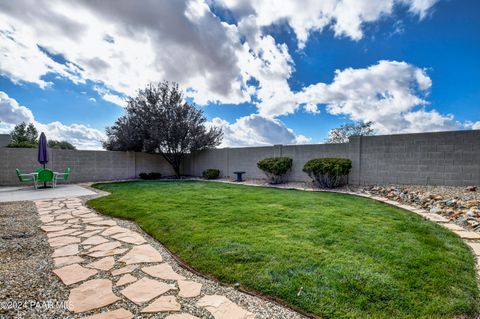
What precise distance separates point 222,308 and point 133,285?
3.01 feet

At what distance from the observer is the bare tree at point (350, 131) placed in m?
19.5

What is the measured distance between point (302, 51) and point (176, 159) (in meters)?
9.54

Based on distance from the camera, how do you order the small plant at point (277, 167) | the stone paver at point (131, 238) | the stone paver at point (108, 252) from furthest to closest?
the small plant at point (277, 167) < the stone paver at point (131, 238) < the stone paver at point (108, 252)

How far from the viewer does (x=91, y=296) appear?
195 cm

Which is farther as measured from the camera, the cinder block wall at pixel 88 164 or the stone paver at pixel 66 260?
the cinder block wall at pixel 88 164

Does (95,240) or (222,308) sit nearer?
(222,308)

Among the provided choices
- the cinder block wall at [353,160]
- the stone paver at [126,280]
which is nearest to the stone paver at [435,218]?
the cinder block wall at [353,160]

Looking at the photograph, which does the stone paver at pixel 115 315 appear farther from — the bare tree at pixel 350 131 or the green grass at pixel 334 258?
the bare tree at pixel 350 131

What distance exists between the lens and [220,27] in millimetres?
8078

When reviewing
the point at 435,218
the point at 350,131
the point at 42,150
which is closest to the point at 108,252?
the point at 435,218

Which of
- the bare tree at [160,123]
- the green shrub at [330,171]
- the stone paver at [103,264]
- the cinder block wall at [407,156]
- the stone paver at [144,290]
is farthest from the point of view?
the bare tree at [160,123]

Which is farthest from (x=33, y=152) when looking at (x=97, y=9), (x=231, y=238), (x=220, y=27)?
(x=231, y=238)

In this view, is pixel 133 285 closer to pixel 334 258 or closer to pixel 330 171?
pixel 334 258

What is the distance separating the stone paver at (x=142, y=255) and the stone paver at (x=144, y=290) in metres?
0.47
